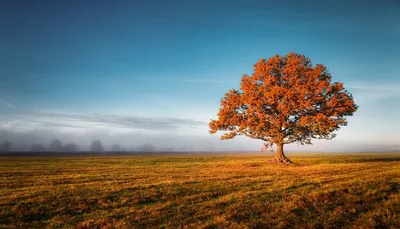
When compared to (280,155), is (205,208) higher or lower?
lower

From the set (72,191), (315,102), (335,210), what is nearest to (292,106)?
(315,102)

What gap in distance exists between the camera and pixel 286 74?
134 ft

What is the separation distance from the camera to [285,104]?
3891cm

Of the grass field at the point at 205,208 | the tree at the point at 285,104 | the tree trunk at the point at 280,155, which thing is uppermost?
the tree at the point at 285,104

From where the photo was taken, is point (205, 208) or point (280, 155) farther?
point (280, 155)

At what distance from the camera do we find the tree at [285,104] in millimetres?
37906

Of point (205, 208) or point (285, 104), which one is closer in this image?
point (205, 208)

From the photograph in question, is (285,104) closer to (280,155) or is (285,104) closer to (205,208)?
(280,155)

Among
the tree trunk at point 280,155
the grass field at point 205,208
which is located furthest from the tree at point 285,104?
the grass field at point 205,208

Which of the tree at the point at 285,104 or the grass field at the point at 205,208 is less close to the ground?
the tree at the point at 285,104

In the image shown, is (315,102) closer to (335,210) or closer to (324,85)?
(324,85)

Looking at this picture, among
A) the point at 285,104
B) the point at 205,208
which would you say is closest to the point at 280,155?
the point at 285,104

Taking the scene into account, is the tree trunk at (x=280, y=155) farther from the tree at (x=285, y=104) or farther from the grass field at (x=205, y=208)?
the grass field at (x=205, y=208)

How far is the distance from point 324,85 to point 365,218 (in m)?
31.4
